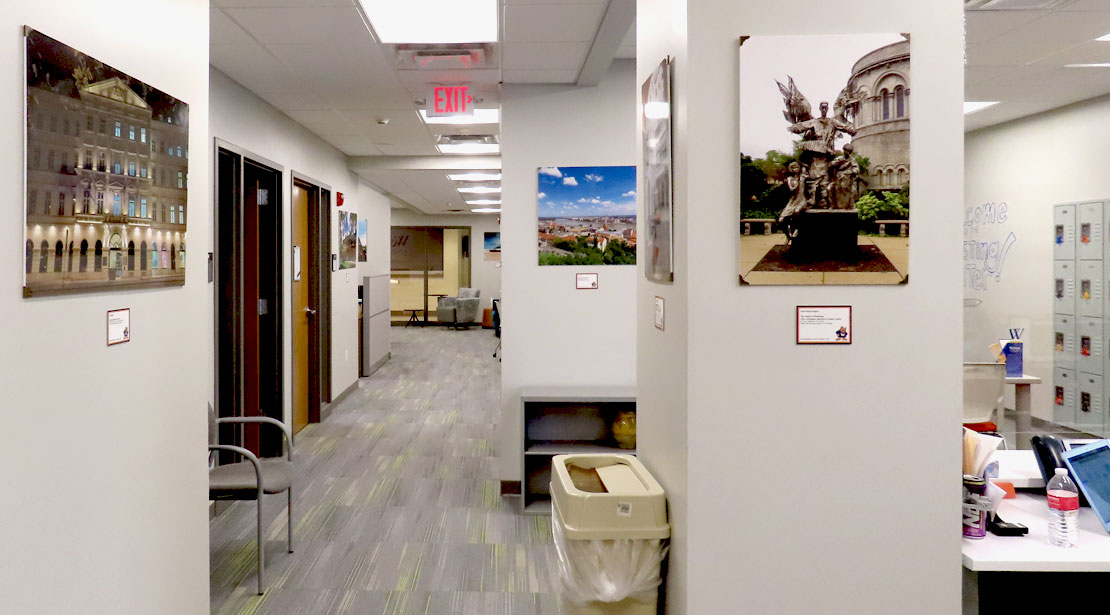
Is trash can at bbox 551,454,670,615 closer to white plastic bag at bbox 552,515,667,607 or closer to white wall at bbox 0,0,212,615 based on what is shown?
white plastic bag at bbox 552,515,667,607

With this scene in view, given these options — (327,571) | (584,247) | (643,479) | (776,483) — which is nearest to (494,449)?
(584,247)

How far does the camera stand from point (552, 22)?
11.4 feet

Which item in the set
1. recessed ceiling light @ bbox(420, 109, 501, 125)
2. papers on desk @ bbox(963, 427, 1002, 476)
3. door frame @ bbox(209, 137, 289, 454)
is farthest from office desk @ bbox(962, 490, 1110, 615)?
recessed ceiling light @ bbox(420, 109, 501, 125)

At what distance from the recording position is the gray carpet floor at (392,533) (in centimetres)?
321

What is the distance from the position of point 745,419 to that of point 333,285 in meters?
5.58

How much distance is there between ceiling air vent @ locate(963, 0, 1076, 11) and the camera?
3295 mm

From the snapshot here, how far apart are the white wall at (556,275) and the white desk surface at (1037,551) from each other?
9.02ft

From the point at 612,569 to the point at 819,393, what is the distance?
0.70 meters

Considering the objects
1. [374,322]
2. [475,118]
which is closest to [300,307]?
[475,118]

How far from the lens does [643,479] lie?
2234 mm

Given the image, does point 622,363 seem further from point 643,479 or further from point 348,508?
point 643,479

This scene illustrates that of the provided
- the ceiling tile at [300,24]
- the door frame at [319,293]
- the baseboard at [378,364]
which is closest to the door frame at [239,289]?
the ceiling tile at [300,24]

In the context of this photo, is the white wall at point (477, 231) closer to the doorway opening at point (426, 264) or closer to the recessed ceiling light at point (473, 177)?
the doorway opening at point (426, 264)

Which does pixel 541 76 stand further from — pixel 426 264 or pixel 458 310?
pixel 426 264
